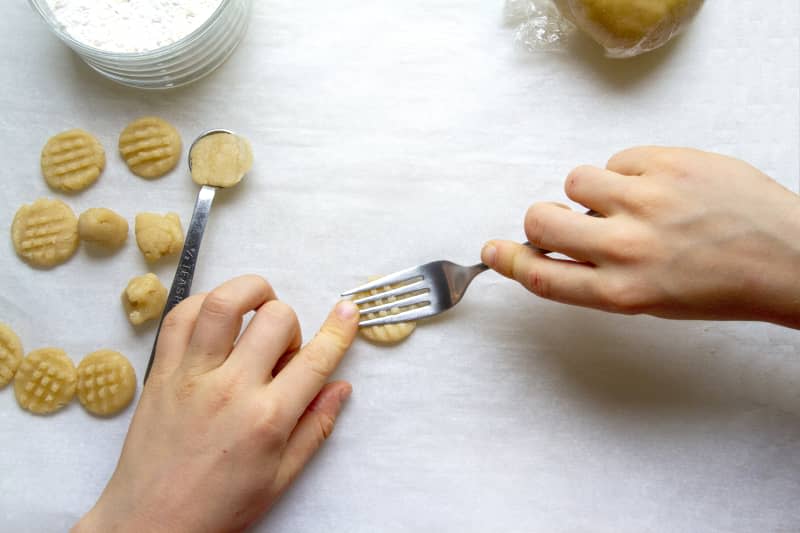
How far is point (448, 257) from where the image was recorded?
3.55ft

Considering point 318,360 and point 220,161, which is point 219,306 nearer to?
point 318,360

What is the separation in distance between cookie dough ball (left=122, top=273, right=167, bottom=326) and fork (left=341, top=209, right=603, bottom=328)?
275 mm

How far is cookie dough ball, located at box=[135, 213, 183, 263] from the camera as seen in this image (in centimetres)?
105

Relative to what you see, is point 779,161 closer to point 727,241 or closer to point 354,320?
point 727,241

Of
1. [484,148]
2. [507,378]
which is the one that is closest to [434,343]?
[507,378]

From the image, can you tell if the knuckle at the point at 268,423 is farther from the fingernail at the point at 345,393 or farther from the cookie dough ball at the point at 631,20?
the cookie dough ball at the point at 631,20

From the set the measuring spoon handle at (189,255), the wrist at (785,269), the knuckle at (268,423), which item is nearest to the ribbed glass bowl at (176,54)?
the measuring spoon handle at (189,255)

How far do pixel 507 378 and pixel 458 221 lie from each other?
248mm

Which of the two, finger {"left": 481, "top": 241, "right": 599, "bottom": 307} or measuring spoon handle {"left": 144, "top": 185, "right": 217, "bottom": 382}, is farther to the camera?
measuring spoon handle {"left": 144, "top": 185, "right": 217, "bottom": 382}

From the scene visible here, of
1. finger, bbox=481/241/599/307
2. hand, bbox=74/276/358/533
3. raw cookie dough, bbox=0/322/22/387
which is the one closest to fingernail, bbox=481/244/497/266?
finger, bbox=481/241/599/307

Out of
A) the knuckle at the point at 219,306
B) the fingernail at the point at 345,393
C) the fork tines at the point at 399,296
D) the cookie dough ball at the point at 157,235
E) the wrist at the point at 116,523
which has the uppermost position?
the cookie dough ball at the point at 157,235

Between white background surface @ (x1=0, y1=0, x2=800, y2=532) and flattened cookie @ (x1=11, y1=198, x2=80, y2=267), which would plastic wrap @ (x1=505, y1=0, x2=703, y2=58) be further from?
flattened cookie @ (x1=11, y1=198, x2=80, y2=267)

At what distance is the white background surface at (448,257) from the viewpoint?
1046 millimetres

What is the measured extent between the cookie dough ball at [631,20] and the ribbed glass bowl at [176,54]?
1.62 ft
